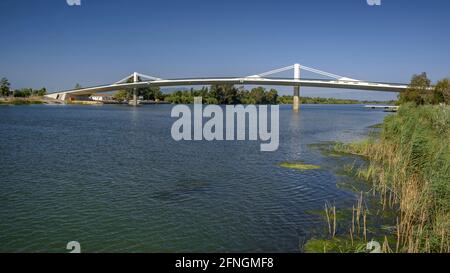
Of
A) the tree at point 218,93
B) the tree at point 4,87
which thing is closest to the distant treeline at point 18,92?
the tree at point 4,87

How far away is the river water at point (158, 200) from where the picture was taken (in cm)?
763

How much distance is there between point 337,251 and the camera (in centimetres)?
729

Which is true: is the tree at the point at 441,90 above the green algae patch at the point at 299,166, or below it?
above

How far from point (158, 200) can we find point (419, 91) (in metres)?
48.0

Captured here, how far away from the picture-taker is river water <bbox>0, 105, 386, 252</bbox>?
7633 millimetres

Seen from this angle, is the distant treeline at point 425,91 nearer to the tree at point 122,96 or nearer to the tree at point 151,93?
the tree at point 151,93

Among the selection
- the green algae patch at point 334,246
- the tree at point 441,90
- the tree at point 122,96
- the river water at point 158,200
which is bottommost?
the green algae patch at point 334,246

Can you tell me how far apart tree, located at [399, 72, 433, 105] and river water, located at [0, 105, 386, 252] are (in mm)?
35818

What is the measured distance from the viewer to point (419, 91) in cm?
4891

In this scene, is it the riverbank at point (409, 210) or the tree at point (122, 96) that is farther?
the tree at point (122, 96)

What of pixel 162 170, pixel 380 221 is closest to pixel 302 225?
pixel 380 221

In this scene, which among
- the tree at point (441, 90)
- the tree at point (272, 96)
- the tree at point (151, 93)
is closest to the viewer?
the tree at point (441, 90)

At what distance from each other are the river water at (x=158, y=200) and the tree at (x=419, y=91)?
35818 millimetres
